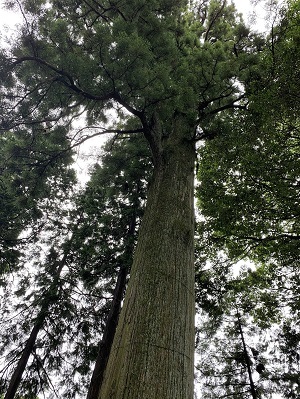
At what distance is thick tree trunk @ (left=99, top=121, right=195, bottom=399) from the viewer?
141 centimetres

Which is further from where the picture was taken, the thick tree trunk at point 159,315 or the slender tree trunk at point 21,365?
the slender tree trunk at point 21,365

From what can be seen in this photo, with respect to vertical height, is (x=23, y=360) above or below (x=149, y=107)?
below

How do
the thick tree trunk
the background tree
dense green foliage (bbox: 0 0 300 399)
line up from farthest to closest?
the background tree
dense green foliage (bbox: 0 0 300 399)
the thick tree trunk

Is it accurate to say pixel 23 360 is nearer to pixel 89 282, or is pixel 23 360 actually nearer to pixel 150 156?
pixel 89 282

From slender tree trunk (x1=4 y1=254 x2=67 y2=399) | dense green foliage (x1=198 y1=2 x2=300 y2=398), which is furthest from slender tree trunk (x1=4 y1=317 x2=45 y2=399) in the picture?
dense green foliage (x1=198 y1=2 x2=300 y2=398)

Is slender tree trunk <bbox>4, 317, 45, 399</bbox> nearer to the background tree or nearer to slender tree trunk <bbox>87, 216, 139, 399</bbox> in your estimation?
the background tree

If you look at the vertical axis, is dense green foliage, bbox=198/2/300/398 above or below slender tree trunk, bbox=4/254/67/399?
above

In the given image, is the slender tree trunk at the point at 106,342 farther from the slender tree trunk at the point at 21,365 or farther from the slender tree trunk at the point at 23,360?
the slender tree trunk at the point at 21,365

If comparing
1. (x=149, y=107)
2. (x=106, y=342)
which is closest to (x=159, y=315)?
(x=149, y=107)

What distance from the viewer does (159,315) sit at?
5.58 ft

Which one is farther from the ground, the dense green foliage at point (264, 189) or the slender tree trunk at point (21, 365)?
the dense green foliage at point (264, 189)

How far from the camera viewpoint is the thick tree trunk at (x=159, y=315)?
1409 millimetres

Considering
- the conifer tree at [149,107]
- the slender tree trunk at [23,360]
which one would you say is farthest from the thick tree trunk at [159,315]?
the slender tree trunk at [23,360]

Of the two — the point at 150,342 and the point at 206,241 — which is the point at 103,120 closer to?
the point at 206,241
